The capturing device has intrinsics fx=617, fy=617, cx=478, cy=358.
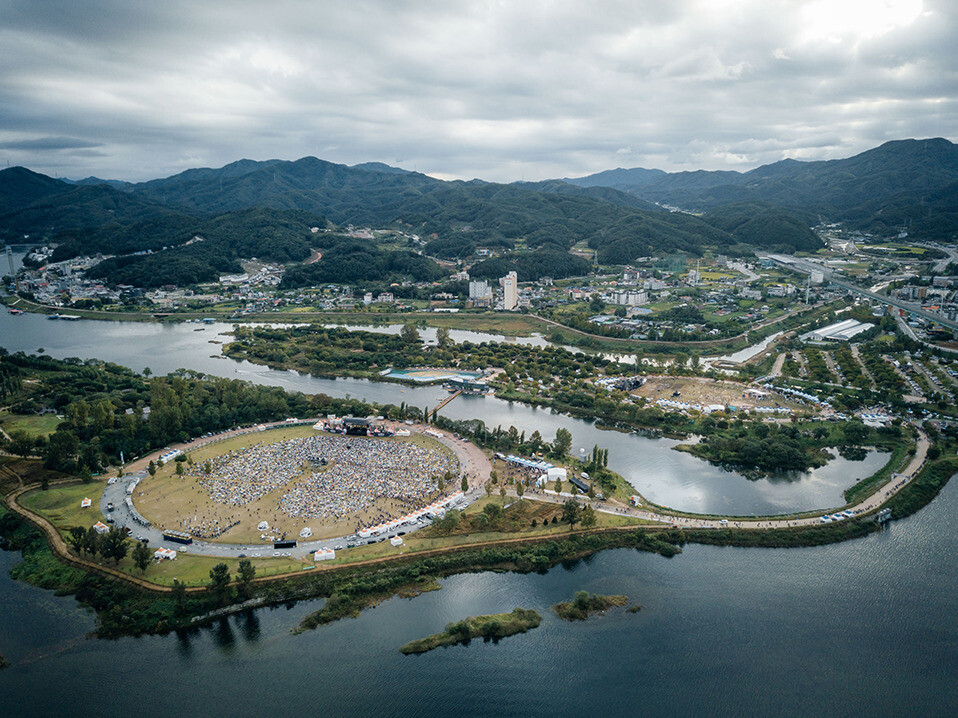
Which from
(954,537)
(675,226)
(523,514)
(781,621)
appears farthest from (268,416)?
(675,226)

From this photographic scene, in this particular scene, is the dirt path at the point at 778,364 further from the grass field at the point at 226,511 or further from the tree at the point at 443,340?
the grass field at the point at 226,511

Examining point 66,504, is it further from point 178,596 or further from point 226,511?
point 178,596

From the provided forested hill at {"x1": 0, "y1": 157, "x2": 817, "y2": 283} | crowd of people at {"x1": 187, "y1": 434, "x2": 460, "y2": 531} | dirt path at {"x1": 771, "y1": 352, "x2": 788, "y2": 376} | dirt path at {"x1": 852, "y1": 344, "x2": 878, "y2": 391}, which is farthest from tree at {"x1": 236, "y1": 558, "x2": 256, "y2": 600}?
forested hill at {"x1": 0, "y1": 157, "x2": 817, "y2": 283}

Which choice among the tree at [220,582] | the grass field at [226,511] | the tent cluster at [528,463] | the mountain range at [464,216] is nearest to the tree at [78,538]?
the grass field at [226,511]

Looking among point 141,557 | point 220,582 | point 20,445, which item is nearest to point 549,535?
point 220,582

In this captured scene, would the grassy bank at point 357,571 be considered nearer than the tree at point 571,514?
Yes

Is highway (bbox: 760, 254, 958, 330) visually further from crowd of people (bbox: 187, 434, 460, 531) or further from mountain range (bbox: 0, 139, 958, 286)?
crowd of people (bbox: 187, 434, 460, 531)

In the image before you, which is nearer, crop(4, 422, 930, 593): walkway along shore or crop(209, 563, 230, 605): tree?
crop(209, 563, 230, 605): tree
